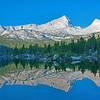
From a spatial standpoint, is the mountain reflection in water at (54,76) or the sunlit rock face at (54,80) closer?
the sunlit rock face at (54,80)

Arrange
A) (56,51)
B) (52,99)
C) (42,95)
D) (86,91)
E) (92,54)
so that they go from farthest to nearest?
1. (56,51)
2. (92,54)
3. (86,91)
4. (42,95)
5. (52,99)

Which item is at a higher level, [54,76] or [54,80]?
[54,80]

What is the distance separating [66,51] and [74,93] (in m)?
144

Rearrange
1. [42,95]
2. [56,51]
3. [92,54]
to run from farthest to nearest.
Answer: [56,51]
[92,54]
[42,95]

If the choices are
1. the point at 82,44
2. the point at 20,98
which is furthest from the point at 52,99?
the point at 82,44

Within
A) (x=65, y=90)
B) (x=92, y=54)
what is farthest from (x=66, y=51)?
(x=65, y=90)

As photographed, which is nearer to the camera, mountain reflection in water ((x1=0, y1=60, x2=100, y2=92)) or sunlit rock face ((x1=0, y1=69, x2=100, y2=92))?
sunlit rock face ((x1=0, y1=69, x2=100, y2=92))

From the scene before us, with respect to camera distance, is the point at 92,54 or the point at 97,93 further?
the point at 92,54

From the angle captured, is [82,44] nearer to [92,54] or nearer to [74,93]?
[92,54]

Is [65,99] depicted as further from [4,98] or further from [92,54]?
[92,54]

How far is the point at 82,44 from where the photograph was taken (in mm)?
169500

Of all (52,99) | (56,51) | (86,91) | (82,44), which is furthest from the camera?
(56,51)

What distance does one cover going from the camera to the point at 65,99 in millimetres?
28234

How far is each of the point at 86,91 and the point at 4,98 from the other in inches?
452
